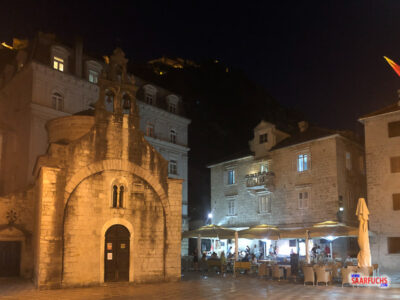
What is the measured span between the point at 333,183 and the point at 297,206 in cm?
393

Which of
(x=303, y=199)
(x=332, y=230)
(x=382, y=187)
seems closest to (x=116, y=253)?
(x=332, y=230)

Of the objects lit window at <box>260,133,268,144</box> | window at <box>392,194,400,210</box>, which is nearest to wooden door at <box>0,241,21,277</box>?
lit window at <box>260,133,268,144</box>

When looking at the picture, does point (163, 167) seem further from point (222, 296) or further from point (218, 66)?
point (218, 66)

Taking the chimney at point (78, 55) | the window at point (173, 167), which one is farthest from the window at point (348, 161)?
the chimney at point (78, 55)

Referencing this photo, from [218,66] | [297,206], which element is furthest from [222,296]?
[218,66]

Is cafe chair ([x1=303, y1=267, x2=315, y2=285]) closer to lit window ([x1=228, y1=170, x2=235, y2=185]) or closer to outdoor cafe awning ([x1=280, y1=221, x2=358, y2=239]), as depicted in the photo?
outdoor cafe awning ([x1=280, y1=221, x2=358, y2=239])

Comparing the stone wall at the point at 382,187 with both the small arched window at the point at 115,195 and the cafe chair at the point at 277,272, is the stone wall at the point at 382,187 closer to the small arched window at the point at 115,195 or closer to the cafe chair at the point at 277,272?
the cafe chair at the point at 277,272

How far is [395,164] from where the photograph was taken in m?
29.5

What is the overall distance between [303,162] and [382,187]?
23.0ft

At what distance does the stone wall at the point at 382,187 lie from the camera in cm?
2873

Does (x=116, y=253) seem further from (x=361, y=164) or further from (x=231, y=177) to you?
(x=361, y=164)

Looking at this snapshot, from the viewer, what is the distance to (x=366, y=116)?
101 ft

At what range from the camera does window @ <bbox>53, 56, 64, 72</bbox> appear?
34.5 meters

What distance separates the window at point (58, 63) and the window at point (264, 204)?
20.7 m
